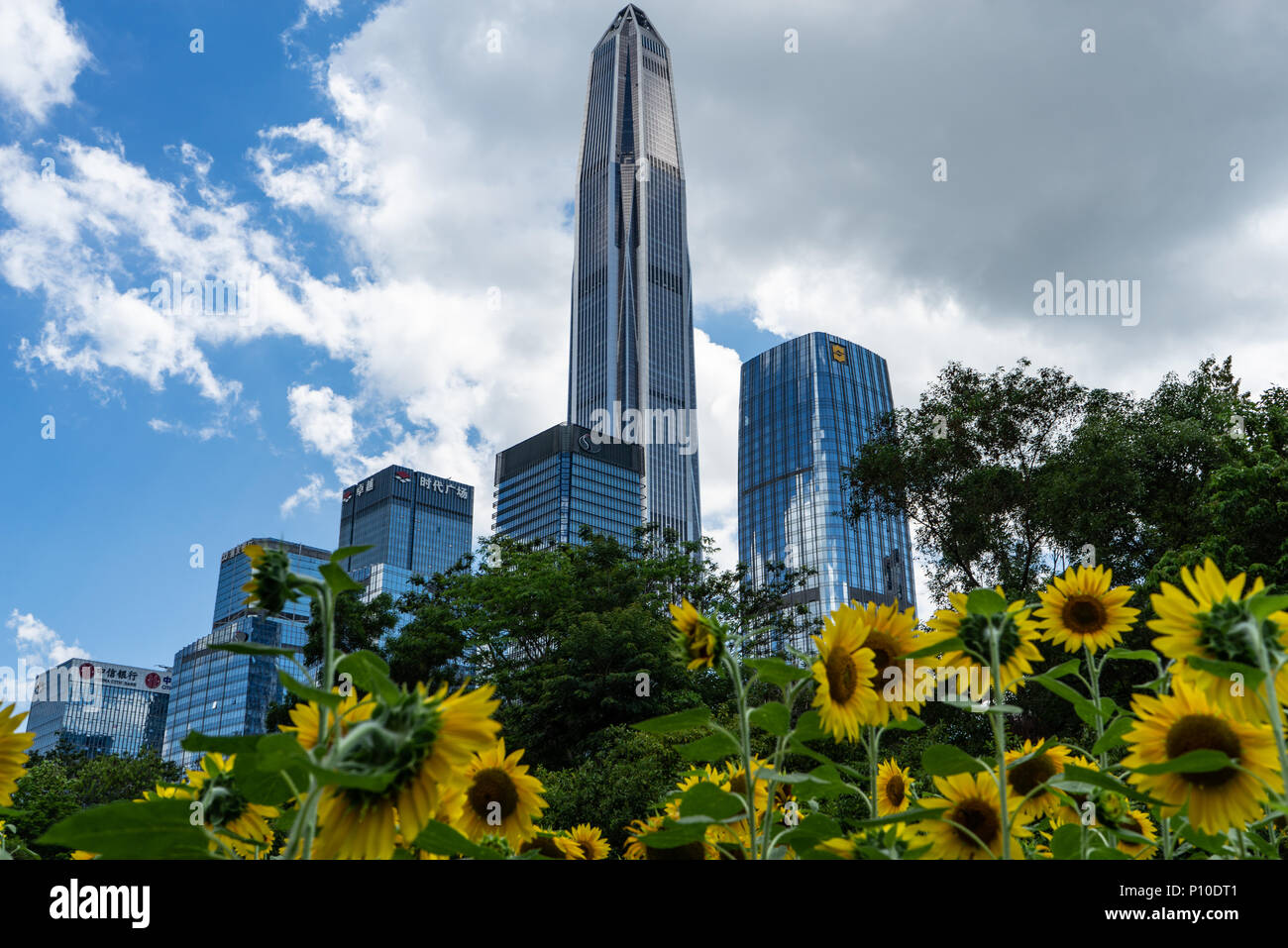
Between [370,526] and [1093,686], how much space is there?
12142cm

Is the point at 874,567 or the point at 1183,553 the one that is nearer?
the point at 1183,553

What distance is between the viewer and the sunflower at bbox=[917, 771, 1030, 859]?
1203mm

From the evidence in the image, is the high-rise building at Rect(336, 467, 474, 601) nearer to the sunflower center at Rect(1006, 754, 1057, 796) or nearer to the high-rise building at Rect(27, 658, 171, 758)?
the high-rise building at Rect(27, 658, 171, 758)

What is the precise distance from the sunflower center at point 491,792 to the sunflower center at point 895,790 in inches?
35.9

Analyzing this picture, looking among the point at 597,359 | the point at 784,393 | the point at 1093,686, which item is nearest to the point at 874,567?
the point at 784,393

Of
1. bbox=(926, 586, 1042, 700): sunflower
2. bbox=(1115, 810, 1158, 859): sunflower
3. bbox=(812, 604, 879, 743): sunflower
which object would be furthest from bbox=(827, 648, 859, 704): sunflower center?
bbox=(1115, 810, 1158, 859): sunflower

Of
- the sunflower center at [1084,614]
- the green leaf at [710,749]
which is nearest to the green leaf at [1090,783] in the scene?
the green leaf at [710,749]

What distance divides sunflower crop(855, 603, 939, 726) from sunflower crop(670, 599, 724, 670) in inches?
8.7

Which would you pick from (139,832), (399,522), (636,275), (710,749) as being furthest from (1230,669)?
(636,275)

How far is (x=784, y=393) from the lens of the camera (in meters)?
119

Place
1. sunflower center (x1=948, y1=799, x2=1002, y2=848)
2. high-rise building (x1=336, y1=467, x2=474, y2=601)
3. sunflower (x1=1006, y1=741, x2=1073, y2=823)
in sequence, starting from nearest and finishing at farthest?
sunflower center (x1=948, y1=799, x2=1002, y2=848) < sunflower (x1=1006, y1=741, x2=1073, y2=823) < high-rise building (x1=336, y1=467, x2=474, y2=601)

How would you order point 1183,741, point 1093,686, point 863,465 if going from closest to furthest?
point 1183,741
point 1093,686
point 863,465
